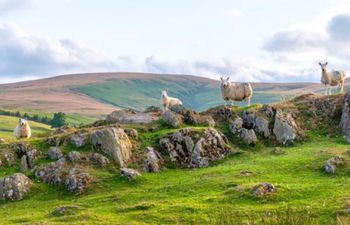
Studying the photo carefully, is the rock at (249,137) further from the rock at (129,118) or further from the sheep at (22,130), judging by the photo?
the sheep at (22,130)

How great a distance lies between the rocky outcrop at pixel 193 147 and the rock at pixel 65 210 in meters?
11.6

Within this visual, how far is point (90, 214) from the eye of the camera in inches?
1125

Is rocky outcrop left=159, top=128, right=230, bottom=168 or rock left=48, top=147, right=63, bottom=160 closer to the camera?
rock left=48, top=147, right=63, bottom=160

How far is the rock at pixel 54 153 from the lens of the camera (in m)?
38.8

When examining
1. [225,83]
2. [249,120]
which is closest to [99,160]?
[249,120]

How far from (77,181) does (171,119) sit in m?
11.7

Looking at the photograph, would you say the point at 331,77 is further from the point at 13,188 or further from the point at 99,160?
the point at 13,188

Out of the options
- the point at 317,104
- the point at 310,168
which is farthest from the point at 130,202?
the point at 317,104

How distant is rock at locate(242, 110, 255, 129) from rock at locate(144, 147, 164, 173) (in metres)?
9.10

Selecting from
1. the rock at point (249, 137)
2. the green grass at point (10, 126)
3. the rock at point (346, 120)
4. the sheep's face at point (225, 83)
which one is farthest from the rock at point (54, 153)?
the green grass at point (10, 126)

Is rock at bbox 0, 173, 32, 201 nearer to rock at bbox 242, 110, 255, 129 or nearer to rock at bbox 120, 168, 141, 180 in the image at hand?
rock at bbox 120, 168, 141, 180

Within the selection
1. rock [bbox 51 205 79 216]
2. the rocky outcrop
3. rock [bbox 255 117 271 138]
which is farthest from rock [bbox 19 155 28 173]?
rock [bbox 255 117 271 138]

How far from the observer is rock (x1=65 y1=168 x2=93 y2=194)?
1375 inches

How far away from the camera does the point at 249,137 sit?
43.5m
